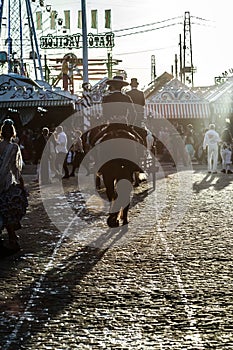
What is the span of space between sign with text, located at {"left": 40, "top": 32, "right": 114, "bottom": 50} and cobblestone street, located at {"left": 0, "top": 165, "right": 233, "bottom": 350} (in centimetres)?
4992

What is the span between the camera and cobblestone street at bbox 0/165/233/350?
4.92 m

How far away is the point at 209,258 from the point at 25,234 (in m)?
3.29

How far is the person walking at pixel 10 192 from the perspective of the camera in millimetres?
Result: 8555

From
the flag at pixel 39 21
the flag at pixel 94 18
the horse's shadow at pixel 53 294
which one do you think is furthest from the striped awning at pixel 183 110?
the horse's shadow at pixel 53 294

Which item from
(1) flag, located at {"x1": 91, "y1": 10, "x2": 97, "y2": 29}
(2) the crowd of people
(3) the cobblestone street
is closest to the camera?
(3) the cobblestone street

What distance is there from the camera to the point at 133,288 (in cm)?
642

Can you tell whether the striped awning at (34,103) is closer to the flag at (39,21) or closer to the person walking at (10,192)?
the person walking at (10,192)

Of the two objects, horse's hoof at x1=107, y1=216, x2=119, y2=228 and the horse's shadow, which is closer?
the horse's shadow

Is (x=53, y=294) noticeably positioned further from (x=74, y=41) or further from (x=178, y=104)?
(x=74, y=41)

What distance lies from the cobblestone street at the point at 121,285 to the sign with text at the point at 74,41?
49.9 m

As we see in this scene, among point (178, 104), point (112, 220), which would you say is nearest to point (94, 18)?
point (178, 104)

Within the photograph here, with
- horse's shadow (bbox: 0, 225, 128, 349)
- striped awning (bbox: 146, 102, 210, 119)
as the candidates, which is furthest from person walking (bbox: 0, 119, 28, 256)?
striped awning (bbox: 146, 102, 210, 119)

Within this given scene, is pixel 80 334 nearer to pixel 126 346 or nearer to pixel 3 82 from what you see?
pixel 126 346

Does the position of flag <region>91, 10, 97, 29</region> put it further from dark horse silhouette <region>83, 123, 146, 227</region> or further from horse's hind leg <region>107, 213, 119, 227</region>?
horse's hind leg <region>107, 213, 119, 227</region>
